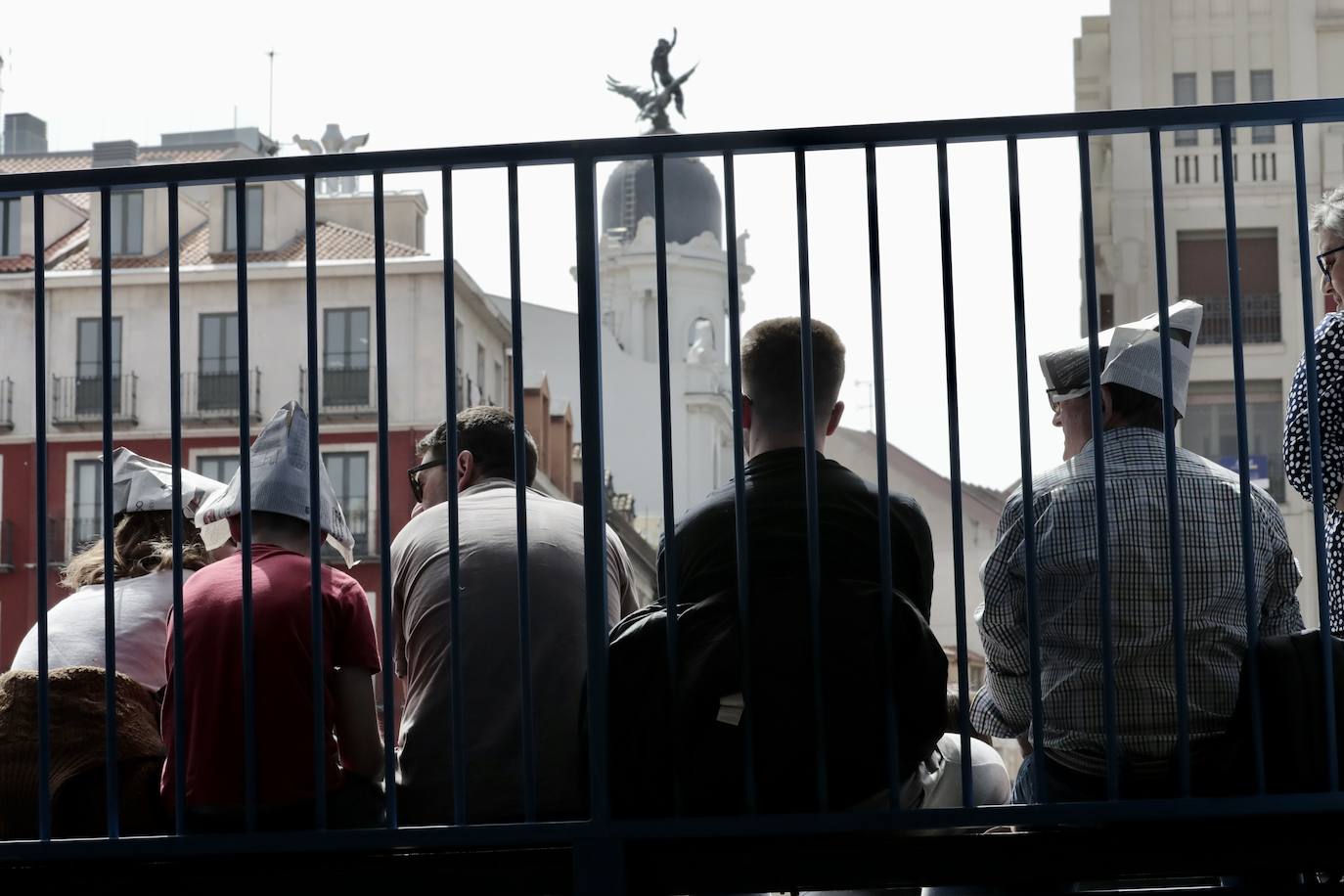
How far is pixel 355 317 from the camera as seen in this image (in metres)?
36.9

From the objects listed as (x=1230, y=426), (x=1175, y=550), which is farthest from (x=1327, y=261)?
(x=1230, y=426)

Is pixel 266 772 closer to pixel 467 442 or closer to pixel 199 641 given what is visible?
pixel 199 641

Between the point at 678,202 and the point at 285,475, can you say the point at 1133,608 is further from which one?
the point at 678,202

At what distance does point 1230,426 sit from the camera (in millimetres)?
28688

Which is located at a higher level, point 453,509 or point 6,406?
point 6,406

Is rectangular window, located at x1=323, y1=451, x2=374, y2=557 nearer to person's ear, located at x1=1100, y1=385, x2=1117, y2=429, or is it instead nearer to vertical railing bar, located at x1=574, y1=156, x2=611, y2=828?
person's ear, located at x1=1100, y1=385, x2=1117, y2=429

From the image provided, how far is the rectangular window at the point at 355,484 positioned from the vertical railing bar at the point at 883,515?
3207cm

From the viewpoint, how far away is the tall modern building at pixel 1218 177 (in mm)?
27438

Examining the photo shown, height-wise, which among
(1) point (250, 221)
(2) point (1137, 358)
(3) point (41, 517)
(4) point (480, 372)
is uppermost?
(1) point (250, 221)

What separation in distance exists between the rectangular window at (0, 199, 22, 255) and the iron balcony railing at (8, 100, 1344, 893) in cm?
3829

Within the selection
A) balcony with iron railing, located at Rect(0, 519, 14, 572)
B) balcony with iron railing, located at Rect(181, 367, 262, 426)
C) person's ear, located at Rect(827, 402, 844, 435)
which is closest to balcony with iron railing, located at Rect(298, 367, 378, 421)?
balcony with iron railing, located at Rect(181, 367, 262, 426)

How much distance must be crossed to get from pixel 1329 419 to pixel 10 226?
4166cm

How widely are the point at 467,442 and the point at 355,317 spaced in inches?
1316

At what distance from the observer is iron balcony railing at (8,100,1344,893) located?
2.92m
